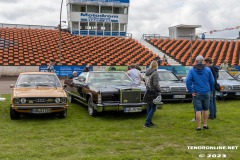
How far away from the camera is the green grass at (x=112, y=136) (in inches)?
237

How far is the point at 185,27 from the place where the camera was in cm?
4359

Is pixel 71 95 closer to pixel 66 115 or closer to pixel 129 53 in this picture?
pixel 66 115

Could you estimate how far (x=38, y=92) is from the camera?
9797 mm

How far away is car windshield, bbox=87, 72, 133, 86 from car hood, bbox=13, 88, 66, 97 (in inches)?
57.3

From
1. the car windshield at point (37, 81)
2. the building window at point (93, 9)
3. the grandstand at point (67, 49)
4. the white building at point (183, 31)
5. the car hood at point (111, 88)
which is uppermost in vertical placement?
the building window at point (93, 9)

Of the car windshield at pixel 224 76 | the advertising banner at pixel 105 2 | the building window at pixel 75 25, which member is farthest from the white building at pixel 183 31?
the car windshield at pixel 224 76

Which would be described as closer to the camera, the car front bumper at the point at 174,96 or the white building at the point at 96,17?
the car front bumper at the point at 174,96

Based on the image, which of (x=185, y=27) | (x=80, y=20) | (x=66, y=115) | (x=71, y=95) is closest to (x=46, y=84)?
(x=66, y=115)

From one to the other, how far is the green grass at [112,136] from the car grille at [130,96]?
1.95ft

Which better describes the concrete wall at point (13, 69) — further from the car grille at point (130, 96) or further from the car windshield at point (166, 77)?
the car grille at point (130, 96)

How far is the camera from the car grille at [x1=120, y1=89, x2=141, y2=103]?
9719 mm

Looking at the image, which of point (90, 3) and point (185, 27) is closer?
point (90, 3)

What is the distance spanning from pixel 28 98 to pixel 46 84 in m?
1.53

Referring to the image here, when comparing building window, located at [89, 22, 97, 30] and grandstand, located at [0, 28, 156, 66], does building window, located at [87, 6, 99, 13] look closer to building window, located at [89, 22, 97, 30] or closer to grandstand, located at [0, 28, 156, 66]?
building window, located at [89, 22, 97, 30]
